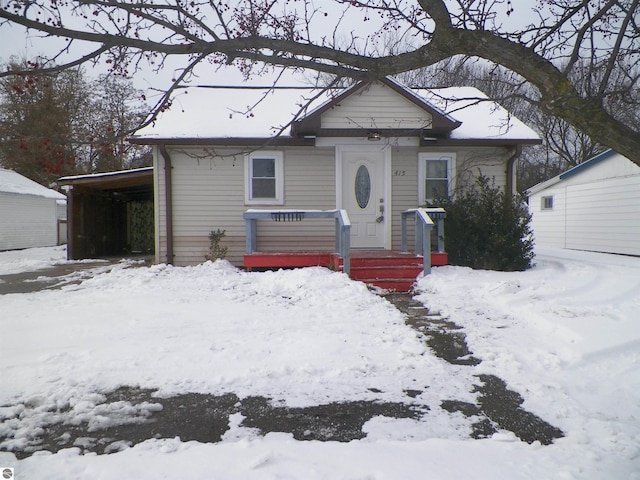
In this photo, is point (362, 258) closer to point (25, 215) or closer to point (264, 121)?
point (264, 121)

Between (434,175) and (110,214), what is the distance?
1343cm

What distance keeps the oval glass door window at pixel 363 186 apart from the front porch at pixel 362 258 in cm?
125

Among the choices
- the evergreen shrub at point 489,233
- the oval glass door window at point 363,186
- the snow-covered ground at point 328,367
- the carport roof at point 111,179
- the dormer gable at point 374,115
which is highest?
the dormer gable at point 374,115

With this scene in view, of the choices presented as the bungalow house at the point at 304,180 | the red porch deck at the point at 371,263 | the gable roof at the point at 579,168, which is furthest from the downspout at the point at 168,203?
the gable roof at the point at 579,168

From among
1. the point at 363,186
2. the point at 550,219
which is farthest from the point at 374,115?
the point at 550,219

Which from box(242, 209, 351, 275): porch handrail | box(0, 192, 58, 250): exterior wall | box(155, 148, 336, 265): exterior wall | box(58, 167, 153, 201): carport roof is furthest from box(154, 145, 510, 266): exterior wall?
box(0, 192, 58, 250): exterior wall

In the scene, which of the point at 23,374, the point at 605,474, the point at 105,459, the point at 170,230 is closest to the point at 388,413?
the point at 605,474

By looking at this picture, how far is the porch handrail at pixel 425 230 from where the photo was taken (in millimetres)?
8641

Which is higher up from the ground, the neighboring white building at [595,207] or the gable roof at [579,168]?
the gable roof at [579,168]

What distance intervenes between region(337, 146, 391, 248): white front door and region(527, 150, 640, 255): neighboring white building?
7574 mm

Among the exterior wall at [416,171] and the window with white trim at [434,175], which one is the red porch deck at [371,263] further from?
the window with white trim at [434,175]

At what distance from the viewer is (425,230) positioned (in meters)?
8.63

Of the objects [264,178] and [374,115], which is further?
[264,178]

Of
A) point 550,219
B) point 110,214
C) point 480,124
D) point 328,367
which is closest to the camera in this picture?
point 328,367
